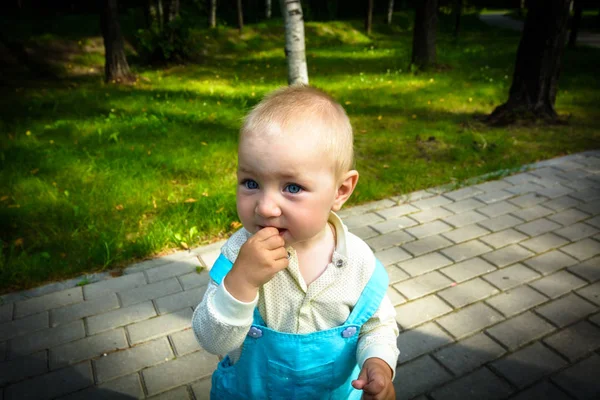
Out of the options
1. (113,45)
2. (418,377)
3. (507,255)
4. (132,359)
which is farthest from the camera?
(113,45)

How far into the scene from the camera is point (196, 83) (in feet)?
33.3

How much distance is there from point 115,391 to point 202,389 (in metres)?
0.48

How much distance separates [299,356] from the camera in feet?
4.85

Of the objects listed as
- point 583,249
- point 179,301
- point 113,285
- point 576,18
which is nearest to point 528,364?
point 583,249

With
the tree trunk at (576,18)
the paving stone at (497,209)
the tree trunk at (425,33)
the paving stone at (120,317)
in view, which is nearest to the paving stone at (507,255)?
the paving stone at (497,209)

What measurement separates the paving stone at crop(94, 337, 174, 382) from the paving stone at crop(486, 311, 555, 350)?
2.02 metres

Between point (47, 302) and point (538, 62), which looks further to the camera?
point (538, 62)

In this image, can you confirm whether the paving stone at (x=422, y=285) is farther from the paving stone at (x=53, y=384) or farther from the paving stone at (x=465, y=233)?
the paving stone at (x=53, y=384)

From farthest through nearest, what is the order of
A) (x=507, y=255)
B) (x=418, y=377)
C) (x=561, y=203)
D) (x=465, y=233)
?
(x=561, y=203), (x=465, y=233), (x=507, y=255), (x=418, y=377)

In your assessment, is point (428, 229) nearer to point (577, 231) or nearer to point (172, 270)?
→ point (577, 231)

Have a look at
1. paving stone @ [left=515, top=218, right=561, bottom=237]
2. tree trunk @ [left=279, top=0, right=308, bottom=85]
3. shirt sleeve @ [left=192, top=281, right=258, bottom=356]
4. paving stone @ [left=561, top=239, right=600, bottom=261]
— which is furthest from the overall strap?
tree trunk @ [left=279, top=0, right=308, bottom=85]

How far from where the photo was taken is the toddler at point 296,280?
1.27 metres

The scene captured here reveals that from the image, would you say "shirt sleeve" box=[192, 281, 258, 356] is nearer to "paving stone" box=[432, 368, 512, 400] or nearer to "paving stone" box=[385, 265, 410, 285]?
"paving stone" box=[432, 368, 512, 400]

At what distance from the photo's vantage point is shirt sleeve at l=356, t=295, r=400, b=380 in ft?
4.85
